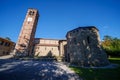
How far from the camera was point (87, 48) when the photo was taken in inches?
693

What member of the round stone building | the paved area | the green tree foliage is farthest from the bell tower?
the green tree foliage

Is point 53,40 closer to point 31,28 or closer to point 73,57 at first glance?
point 31,28

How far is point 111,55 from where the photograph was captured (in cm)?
3575

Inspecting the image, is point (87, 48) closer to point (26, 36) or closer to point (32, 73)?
point (32, 73)

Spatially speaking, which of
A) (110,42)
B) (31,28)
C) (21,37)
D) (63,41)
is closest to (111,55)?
(110,42)

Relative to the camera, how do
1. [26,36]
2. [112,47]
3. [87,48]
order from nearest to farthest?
[87,48], [26,36], [112,47]

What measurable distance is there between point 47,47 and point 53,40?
616 cm

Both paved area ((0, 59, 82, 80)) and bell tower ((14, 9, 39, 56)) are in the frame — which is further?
bell tower ((14, 9, 39, 56))

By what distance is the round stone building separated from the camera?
16812 millimetres

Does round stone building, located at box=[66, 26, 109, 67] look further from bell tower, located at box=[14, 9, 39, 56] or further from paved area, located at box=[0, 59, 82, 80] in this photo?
bell tower, located at box=[14, 9, 39, 56]

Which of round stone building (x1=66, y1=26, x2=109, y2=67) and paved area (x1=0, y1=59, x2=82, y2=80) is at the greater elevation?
round stone building (x1=66, y1=26, x2=109, y2=67)

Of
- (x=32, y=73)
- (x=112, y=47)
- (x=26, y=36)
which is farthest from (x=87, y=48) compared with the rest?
(x=112, y=47)

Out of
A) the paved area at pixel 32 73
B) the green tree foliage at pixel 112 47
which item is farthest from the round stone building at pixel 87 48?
the green tree foliage at pixel 112 47

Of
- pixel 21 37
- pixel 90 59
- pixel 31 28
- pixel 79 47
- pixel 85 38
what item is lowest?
pixel 90 59
